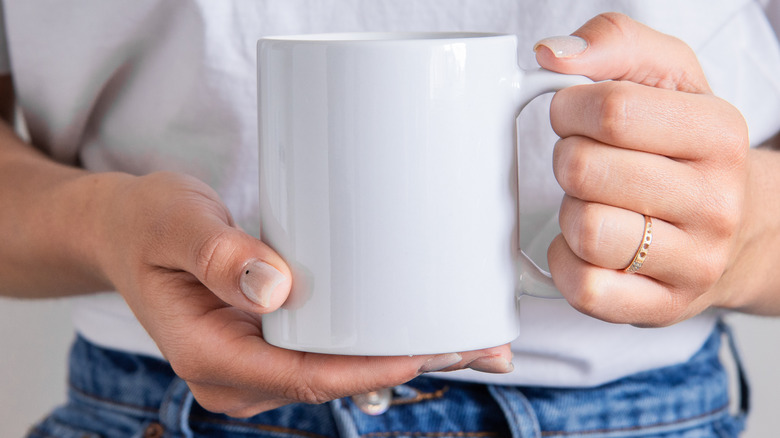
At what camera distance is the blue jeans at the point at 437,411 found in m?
0.81

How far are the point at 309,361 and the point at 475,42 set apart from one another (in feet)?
0.87

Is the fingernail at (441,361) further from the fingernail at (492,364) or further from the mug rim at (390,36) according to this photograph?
the mug rim at (390,36)

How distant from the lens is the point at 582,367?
0.82 m

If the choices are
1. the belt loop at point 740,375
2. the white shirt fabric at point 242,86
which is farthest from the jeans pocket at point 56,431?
the belt loop at point 740,375

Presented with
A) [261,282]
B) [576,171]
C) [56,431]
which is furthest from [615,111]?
[56,431]

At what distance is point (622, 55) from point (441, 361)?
26 cm

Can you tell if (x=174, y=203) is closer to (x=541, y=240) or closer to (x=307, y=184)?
(x=307, y=184)

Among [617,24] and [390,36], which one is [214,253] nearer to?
[390,36]

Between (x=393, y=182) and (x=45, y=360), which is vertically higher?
(x=393, y=182)

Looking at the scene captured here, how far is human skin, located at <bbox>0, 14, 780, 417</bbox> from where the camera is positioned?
516 millimetres

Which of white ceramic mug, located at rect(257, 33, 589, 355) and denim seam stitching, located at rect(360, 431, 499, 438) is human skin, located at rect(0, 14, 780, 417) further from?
denim seam stitching, located at rect(360, 431, 499, 438)

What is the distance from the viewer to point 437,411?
81 cm

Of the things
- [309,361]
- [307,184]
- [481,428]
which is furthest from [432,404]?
[307,184]

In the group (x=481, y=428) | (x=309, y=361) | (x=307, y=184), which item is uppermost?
(x=307, y=184)
